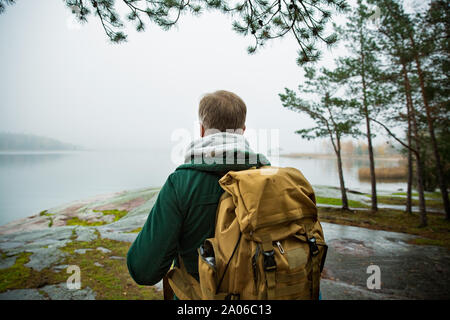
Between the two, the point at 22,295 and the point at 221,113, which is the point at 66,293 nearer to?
the point at 22,295

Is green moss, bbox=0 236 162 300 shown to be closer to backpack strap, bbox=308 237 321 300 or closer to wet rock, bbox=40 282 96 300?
wet rock, bbox=40 282 96 300

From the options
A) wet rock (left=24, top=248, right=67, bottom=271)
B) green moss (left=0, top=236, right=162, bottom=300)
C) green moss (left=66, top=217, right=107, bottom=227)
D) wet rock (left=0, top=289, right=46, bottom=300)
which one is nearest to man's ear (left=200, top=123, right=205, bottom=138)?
green moss (left=0, top=236, right=162, bottom=300)

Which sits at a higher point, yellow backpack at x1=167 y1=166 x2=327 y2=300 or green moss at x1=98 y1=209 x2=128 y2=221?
yellow backpack at x1=167 y1=166 x2=327 y2=300

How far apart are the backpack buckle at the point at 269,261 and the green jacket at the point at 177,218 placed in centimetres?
34

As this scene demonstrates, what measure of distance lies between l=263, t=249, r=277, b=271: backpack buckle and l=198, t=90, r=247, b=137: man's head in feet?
2.30

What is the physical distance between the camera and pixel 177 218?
1.16 metres

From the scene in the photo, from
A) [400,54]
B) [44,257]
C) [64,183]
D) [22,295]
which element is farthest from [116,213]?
[64,183]

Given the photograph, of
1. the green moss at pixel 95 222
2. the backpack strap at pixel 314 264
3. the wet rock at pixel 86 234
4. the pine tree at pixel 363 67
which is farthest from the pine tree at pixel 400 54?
the green moss at pixel 95 222

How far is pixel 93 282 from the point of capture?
431 centimetres

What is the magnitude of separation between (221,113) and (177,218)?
0.65 meters

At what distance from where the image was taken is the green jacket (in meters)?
1.14
